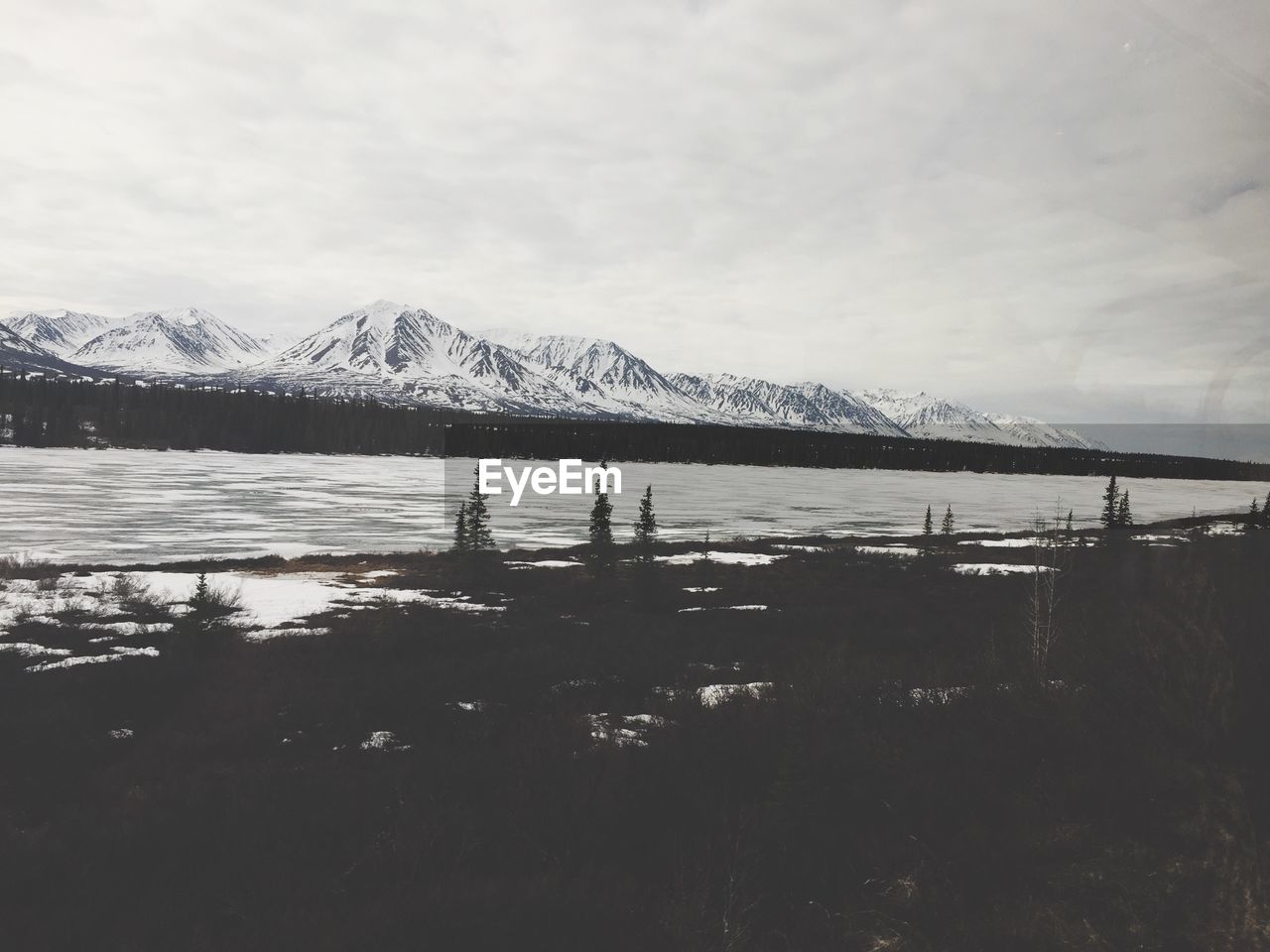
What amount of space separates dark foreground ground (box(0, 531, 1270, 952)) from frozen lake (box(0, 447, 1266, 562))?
2233cm

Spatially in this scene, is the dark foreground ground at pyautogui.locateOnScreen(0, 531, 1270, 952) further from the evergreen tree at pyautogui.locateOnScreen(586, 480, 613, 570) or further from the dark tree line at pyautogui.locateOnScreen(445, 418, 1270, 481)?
the dark tree line at pyautogui.locateOnScreen(445, 418, 1270, 481)

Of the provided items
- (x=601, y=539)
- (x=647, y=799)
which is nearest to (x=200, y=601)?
(x=647, y=799)

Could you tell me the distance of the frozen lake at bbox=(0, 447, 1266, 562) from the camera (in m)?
36.8

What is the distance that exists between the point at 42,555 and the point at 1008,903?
1454 inches

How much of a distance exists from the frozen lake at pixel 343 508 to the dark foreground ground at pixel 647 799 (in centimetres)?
2233

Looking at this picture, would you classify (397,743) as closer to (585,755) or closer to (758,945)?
(585,755)

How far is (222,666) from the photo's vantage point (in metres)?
16.1

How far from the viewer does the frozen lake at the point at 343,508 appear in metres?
Answer: 36.8

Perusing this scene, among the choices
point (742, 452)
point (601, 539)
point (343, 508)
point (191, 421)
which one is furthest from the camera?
point (742, 452)

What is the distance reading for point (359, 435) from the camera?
148875 millimetres

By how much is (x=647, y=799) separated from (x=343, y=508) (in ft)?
166

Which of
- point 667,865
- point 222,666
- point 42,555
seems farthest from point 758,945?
point 42,555

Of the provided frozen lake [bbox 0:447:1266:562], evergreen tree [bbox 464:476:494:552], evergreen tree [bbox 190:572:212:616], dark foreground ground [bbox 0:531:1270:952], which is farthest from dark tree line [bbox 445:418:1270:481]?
dark foreground ground [bbox 0:531:1270:952]

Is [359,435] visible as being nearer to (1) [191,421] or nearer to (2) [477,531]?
(1) [191,421]
